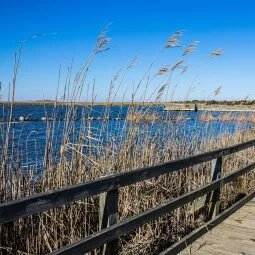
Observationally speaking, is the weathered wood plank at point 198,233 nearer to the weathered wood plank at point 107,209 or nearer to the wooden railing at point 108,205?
the wooden railing at point 108,205

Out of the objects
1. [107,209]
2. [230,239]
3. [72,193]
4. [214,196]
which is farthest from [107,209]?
[214,196]

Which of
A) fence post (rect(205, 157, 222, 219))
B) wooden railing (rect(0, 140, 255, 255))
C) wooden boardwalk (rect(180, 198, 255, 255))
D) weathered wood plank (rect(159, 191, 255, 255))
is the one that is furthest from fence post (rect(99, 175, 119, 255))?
fence post (rect(205, 157, 222, 219))

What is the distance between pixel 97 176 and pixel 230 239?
1552mm

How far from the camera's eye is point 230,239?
4.24 m

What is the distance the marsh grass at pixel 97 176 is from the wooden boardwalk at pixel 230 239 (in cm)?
35

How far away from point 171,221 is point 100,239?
1.90m

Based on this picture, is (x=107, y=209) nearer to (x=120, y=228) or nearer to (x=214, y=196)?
(x=120, y=228)

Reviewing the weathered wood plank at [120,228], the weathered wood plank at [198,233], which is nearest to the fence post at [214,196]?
the weathered wood plank at [198,233]

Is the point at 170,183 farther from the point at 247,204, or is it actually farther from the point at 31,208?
the point at 31,208

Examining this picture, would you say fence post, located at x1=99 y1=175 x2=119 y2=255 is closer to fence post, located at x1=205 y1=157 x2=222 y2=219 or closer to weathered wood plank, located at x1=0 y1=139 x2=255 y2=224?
weathered wood plank, located at x1=0 y1=139 x2=255 y2=224

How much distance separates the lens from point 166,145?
18.4 ft

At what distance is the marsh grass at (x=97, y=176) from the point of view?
3.52 meters

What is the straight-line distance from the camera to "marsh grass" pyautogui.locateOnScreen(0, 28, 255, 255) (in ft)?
11.5

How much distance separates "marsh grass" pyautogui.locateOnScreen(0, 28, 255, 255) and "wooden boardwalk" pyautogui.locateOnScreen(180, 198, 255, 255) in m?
0.35
